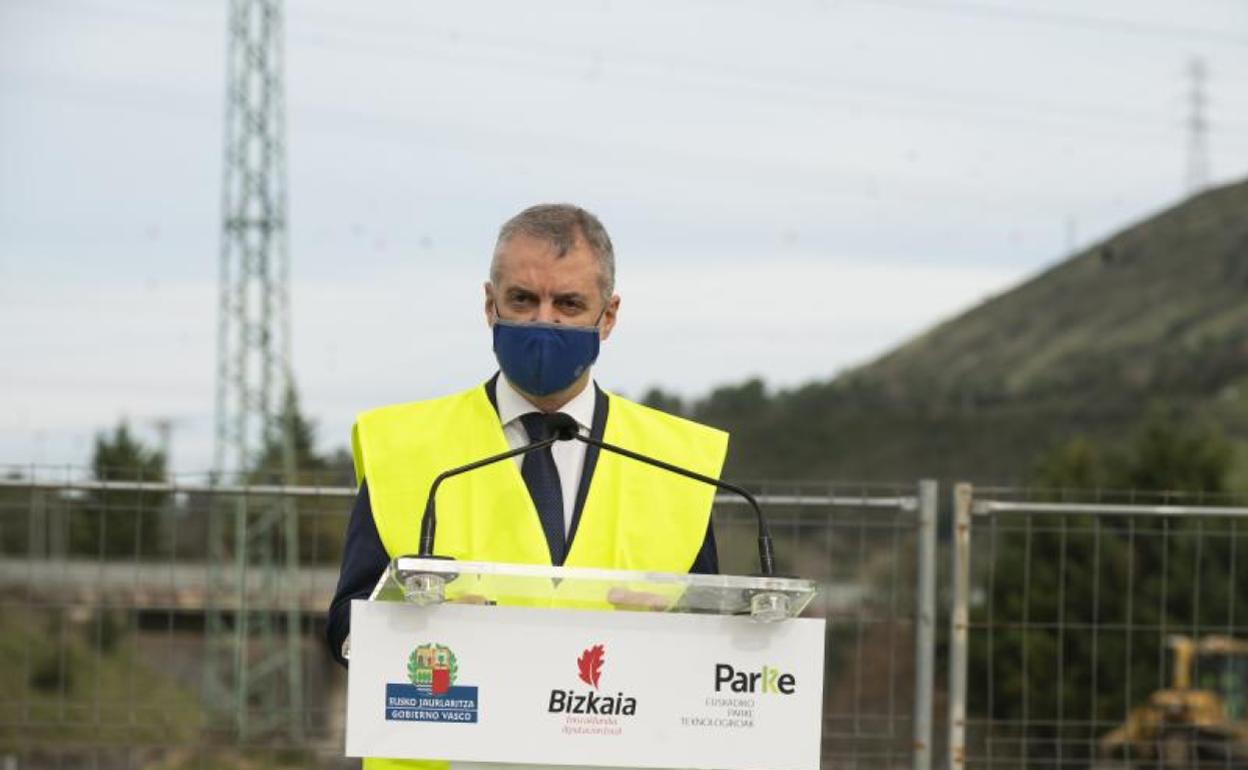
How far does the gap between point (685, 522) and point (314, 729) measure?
193 inches

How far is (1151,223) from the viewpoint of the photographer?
438 ft

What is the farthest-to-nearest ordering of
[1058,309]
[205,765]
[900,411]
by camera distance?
[1058,309] → [900,411] → [205,765]

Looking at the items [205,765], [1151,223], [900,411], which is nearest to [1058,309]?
[1151,223]

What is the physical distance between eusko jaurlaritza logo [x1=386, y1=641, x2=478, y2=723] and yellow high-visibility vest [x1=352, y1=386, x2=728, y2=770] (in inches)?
21.1

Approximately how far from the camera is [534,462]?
359 centimetres

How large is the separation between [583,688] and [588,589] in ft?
0.49

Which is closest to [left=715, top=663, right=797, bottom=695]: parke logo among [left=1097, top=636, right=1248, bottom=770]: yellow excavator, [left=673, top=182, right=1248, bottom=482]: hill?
[left=1097, top=636, right=1248, bottom=770]: yellow excavator

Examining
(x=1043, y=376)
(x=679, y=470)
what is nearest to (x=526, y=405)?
(x=679, y=470)

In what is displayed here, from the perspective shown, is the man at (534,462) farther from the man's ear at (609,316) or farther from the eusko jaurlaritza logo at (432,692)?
the eusko jaurlaritza logo at (432,692)

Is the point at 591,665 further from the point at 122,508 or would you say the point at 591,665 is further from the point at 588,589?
the point at 122,508

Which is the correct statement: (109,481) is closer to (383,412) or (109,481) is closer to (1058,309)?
(383,412)

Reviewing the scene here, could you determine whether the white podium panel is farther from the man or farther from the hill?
the hill

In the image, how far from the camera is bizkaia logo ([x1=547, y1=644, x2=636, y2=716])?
9.73 feet

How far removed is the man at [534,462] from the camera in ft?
11.3
